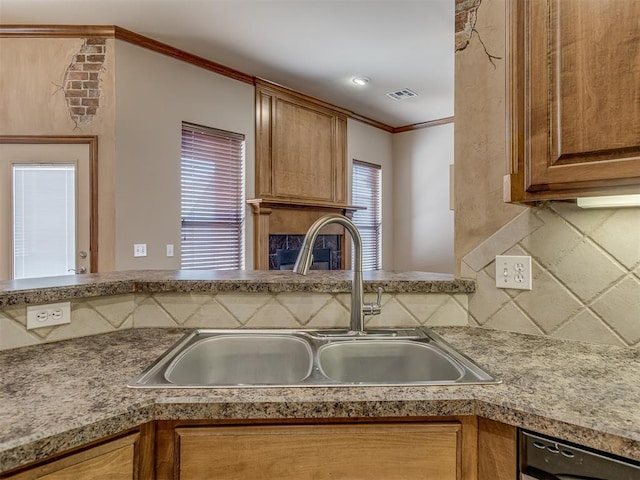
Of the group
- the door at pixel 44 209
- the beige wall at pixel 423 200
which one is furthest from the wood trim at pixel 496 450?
the beige wall at pixel 423 200

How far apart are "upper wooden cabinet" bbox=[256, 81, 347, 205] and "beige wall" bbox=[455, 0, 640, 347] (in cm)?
299

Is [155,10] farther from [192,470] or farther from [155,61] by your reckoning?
[192,470]

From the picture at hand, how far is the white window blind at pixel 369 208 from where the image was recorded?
5.63m

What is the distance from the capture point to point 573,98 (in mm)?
941

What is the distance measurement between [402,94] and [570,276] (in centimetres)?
394

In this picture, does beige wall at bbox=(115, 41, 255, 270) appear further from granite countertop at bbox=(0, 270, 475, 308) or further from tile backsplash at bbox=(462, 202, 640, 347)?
tile backsplash at bbox=(462, 202, 640, 347)

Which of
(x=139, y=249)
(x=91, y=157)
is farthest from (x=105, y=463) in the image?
(x=91, y=157)

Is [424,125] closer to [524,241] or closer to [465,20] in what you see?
[465,20]

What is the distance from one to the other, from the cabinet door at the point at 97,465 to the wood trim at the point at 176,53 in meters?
3.34

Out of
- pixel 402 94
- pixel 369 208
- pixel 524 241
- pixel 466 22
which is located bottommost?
pixel 524 241

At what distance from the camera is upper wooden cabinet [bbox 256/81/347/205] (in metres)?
4.27

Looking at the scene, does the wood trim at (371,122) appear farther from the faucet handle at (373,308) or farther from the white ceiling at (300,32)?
the faucet handle at (373,308)

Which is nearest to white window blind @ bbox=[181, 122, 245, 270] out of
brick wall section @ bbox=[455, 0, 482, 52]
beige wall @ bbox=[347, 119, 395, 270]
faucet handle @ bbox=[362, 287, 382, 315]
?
beige wall @ bbox=[347, 119, 395, 270]

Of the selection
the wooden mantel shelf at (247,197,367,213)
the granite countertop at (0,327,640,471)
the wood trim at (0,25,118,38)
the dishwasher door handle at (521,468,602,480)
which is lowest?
the dishwasher door handle at (521,468,602,480)
